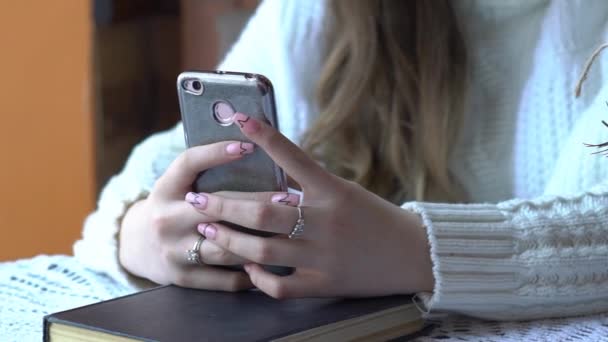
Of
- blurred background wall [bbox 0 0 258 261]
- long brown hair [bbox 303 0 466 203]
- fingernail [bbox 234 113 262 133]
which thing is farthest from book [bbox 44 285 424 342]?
blurred background wall [bbox 0 0 258 261]

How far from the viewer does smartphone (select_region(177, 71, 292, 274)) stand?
0.60 metres

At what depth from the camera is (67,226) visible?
5.99 ft

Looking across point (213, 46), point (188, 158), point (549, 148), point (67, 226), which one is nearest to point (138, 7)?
point (213, 46)

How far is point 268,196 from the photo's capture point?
2.10 feet

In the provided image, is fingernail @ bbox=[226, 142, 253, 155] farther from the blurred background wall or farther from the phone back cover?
the blurred background wall

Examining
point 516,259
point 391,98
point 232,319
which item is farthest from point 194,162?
point 391,98

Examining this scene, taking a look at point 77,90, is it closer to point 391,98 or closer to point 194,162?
point 391,98

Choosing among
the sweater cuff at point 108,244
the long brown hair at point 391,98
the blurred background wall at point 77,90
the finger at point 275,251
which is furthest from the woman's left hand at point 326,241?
the blurred background wall at point 77,90

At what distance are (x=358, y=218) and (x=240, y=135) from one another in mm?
103

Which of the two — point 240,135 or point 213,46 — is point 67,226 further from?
point 240,135

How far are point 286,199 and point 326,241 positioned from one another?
4 centimetres

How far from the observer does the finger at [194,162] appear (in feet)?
2.05

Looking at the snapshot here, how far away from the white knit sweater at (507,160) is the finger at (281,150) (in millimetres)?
103

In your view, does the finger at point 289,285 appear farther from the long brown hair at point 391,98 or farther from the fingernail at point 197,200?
the long brown hair at point 391,98
